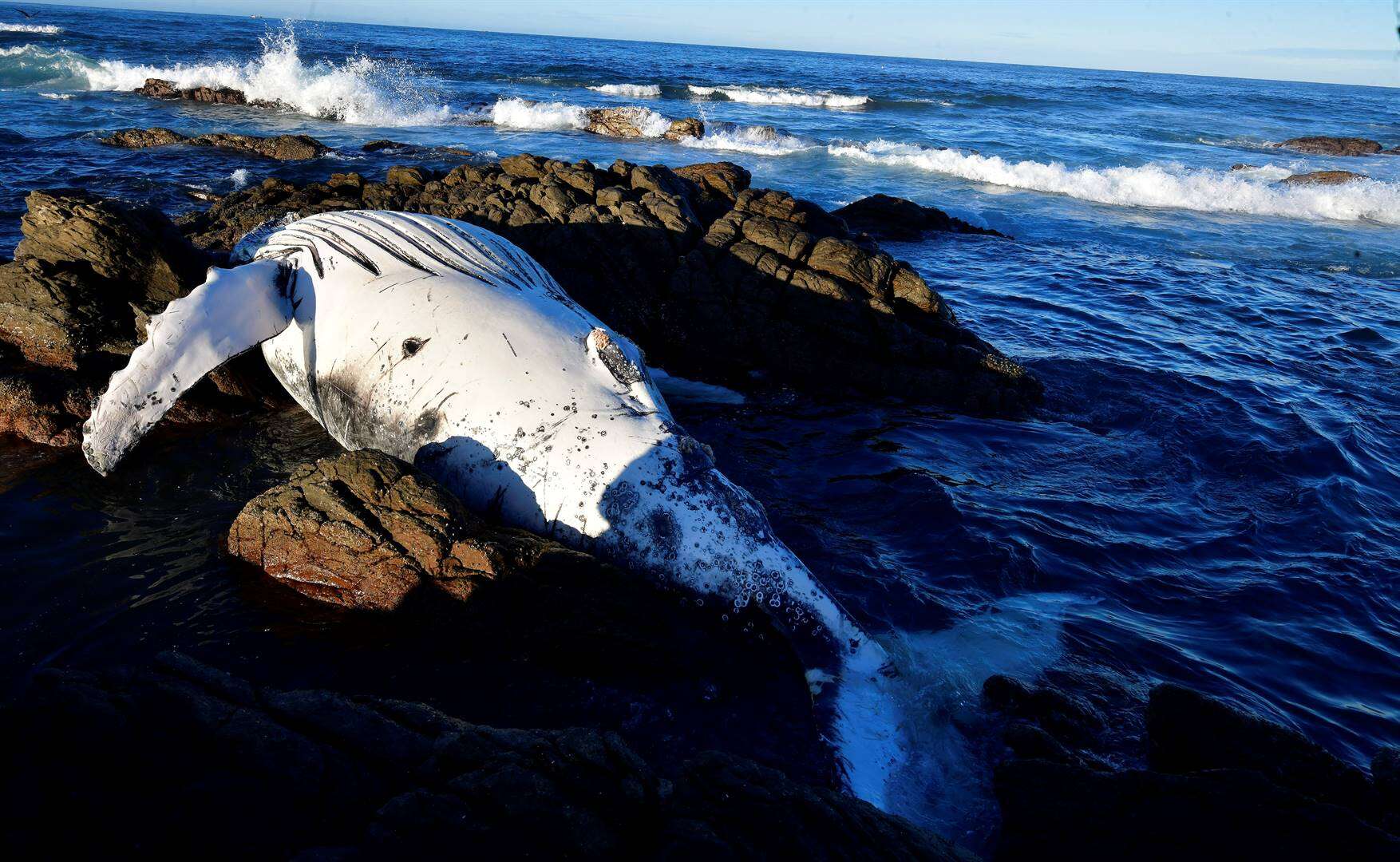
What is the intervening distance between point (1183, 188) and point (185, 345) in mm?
25057

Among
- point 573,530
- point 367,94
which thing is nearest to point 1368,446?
point 573,530

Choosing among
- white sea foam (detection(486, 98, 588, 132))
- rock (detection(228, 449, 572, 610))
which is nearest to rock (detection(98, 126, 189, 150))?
white sea foam (detection(486, 98, 588, 132))

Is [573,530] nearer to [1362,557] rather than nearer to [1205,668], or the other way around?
[1205,668]

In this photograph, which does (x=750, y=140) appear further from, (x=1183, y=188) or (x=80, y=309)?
(x=80, y=309)

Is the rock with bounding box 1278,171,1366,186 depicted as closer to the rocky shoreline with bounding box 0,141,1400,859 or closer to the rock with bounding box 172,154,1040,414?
the rock with bounding box 172,154,1040,414

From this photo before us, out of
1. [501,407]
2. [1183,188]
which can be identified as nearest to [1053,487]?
[501,407]

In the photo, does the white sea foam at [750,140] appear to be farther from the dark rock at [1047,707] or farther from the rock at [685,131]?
the dark rock at [1047,707]

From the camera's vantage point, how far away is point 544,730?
3350mm

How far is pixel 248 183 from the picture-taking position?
49.3ft

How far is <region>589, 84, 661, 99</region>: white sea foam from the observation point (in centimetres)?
4072

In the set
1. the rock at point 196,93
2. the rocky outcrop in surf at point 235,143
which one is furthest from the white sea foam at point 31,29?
the rocky outcrop in surf at point 235,143

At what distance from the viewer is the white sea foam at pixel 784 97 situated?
42031mm

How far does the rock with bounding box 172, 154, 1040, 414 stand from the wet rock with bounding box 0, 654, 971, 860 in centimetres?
576

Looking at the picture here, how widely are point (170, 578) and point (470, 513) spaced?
1.78 metres
